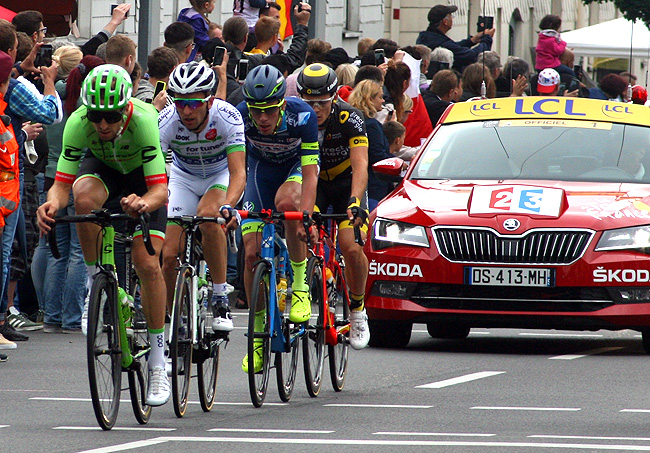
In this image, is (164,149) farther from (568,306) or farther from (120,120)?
(568,306)

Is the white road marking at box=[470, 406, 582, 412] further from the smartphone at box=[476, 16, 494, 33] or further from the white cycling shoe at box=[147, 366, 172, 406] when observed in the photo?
the smartphone at box=[476, 16, 494, 33]

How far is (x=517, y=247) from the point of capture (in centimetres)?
1188

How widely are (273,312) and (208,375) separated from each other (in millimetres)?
575

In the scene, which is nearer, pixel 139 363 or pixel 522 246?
pixel 139 363

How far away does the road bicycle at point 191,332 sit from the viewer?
8.94 m

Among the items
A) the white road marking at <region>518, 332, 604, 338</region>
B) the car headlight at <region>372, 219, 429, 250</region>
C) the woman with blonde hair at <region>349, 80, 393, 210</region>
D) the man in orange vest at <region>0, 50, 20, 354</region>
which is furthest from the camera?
the woman with blonde hair at <region>349, 80, 393, 210</region>

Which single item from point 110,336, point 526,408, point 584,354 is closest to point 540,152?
point 584,354

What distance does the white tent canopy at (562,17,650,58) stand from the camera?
106 feet

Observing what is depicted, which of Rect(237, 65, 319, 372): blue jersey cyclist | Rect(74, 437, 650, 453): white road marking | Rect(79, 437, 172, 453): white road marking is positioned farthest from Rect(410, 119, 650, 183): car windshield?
Rect(79, 437, 172, 453): white road marking

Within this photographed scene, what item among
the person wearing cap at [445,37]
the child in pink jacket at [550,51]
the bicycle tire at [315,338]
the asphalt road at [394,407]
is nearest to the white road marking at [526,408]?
the asphalt road at [394,407]

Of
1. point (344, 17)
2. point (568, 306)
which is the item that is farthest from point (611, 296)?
point (344, 17)

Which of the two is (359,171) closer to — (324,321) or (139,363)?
(324,321)

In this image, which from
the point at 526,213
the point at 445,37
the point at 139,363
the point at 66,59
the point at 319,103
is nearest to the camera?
the point at 139,363

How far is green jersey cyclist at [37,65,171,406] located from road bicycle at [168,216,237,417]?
120mm
